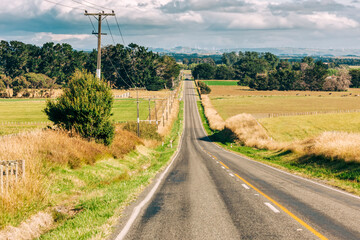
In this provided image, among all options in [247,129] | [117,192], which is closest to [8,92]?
[247,129]

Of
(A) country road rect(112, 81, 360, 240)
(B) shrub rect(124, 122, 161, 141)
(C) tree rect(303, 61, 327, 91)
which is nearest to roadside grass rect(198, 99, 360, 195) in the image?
(A) country road rect(112, 81, 360, 240)

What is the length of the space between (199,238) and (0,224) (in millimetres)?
4959

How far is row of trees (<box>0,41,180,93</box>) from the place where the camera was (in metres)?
157

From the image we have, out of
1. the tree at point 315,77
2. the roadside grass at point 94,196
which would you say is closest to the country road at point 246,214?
the roadside grass at point 94,196

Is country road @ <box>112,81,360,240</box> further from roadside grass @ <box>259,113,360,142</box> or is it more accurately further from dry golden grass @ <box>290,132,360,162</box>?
roadside grass @ <box>259,113,360,142</box>

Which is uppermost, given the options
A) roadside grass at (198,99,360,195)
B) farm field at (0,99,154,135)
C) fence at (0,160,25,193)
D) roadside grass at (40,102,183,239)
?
fence at (0,160,25,193)

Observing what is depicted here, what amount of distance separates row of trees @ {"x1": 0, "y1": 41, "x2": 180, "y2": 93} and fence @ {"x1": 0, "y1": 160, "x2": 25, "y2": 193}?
15669cm

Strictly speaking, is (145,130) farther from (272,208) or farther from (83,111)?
(272,208)

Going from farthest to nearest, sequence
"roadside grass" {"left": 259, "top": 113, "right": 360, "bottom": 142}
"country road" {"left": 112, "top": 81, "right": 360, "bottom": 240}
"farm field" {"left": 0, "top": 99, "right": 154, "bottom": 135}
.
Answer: "farm field" {"left": 0, "top": 99, "right": 154, "bottom": 135} < "roadside grass" {"left": 259, "top": 113, "right": 360, "bottom": 142} < "country road" {"left": 112, "top": 81, "right": 360, "bottom": 240}

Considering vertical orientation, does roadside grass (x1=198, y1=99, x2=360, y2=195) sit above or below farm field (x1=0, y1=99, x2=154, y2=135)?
above

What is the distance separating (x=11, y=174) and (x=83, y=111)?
40.5 ft

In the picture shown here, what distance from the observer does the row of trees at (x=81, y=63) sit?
15738cm

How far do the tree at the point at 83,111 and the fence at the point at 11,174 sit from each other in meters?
11.4

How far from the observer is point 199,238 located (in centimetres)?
670
